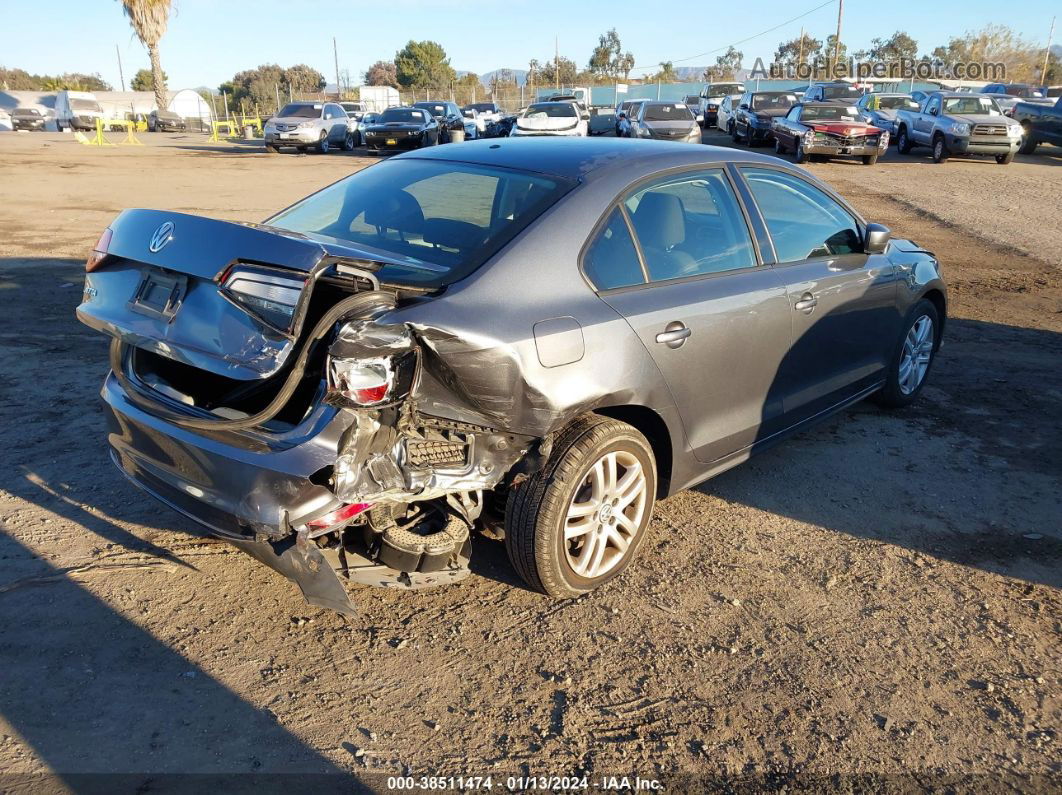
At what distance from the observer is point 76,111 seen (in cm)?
4784

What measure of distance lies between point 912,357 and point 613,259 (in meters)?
2.97

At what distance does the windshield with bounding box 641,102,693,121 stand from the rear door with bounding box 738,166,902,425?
21.6 m

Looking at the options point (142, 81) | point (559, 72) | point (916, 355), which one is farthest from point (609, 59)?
point (916, 355)

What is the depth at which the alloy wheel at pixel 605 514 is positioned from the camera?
345 centimetres

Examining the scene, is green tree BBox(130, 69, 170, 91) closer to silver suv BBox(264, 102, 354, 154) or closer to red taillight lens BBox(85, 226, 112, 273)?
silver suv BBox(264, 102, 354, 154)

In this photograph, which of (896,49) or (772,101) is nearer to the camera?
(772,101)

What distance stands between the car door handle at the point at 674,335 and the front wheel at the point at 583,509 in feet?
1.28

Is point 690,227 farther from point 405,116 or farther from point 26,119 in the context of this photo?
point 26,119

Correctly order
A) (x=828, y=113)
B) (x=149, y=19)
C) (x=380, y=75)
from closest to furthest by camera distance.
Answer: (x=828, y=113) → (x=149, y=19) → (x=380, y=75)

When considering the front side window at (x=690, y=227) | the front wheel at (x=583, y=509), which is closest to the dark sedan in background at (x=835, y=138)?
the front side window at (x=690, y=227)

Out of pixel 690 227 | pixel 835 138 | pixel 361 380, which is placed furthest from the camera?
pixel 835 138

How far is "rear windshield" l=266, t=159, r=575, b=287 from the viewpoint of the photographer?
3330 mm

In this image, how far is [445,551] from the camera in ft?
10.7

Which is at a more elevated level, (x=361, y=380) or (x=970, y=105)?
(x=970, y=105)
